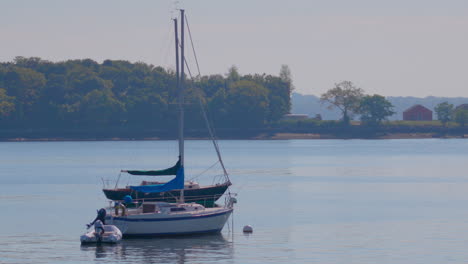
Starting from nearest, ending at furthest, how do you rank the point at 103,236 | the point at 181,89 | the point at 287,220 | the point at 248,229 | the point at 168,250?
the point at 168,250
the point at 103,236
the point at 248,229
the point at 181,89
the point at 287,220

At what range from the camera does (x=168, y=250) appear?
164ft

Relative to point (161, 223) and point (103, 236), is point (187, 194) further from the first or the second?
point (103, 236)

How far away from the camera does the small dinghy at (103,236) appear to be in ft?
167

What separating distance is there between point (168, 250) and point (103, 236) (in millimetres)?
3901

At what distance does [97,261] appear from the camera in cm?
4703

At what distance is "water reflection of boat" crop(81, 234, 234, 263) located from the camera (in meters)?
47.6

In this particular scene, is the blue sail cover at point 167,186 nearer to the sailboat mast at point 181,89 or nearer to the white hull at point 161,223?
the sailboat mast at point 181,89

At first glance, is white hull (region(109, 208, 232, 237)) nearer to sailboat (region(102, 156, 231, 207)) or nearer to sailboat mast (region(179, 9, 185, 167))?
sailboat mast (region(179, 9, 185, 167))

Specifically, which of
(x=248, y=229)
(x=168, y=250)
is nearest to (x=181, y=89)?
(x=248, y=229)

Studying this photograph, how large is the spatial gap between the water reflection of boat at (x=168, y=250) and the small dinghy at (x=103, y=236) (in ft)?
1.32

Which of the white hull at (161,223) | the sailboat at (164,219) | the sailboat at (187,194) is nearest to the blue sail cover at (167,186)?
the sailboat at (164,219)

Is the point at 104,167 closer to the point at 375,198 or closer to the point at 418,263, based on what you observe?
the point at 375,198

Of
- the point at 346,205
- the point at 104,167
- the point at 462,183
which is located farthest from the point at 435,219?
the point at 104,167

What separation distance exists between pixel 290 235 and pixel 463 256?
1151 centimetres
